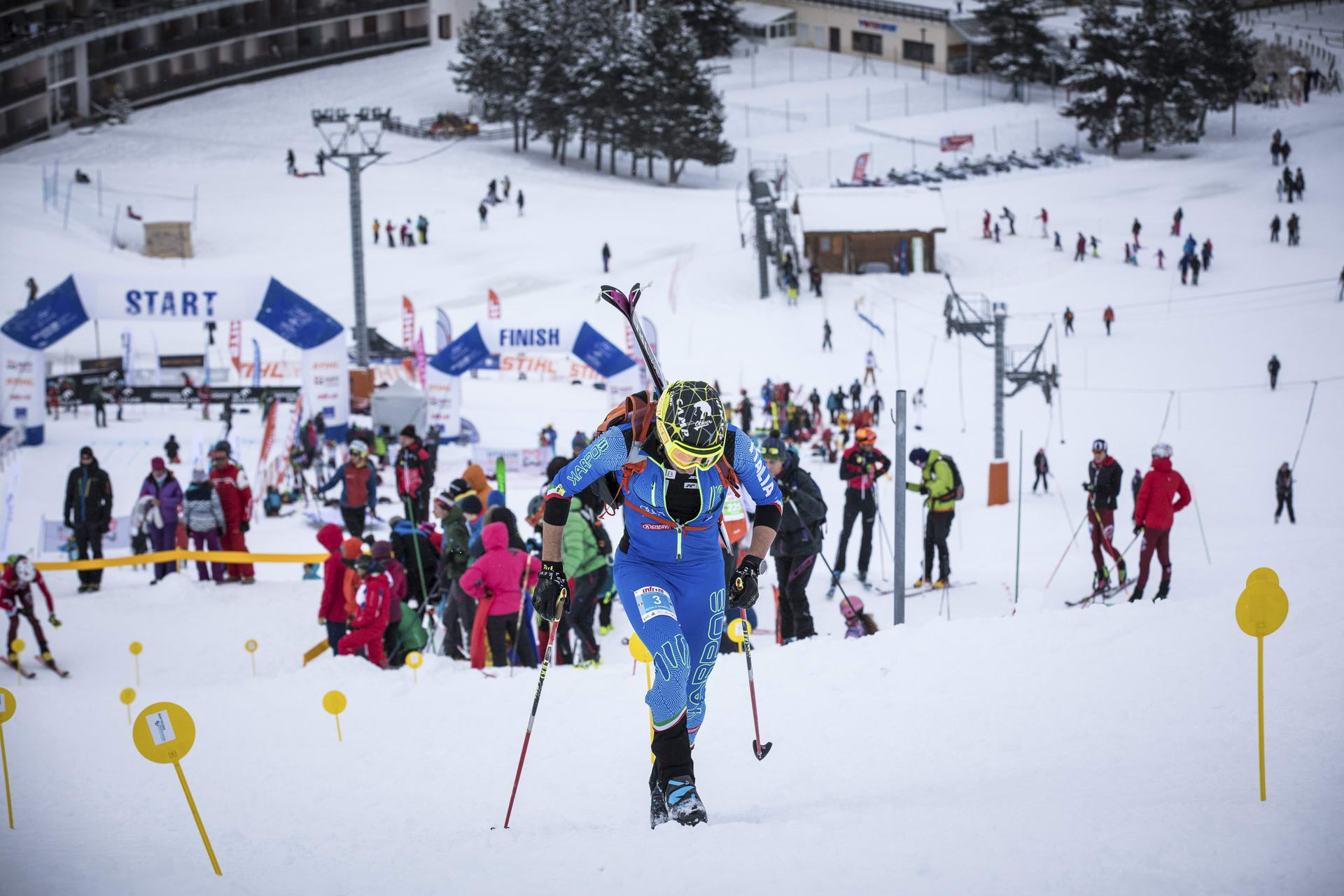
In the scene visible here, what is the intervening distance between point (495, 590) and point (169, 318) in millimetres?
16062

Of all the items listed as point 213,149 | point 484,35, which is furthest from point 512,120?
point 213,149

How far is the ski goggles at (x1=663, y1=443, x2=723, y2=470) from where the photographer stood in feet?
16.7

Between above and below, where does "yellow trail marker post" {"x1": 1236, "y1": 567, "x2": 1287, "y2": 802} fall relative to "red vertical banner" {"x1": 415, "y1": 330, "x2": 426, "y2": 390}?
above

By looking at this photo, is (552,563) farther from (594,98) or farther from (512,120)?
(512,120)

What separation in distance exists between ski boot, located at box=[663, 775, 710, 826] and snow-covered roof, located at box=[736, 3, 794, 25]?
82686 millimetres

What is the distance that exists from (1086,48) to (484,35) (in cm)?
3008

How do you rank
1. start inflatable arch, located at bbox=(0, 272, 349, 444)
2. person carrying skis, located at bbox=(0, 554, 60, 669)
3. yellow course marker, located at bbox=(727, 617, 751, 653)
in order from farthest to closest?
start inflatable arch, located at bbox=(0, 272, 349, 444) → person carrying skis, located at bbox=(0, 554, 60, 669) → yellow course marker, located at bbox=(727, 617, 751, 653)

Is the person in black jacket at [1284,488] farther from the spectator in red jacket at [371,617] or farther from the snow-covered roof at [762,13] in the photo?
the snow-covered roof at [762,13]

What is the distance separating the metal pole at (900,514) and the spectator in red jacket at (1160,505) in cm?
308

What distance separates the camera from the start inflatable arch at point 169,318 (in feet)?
69.4

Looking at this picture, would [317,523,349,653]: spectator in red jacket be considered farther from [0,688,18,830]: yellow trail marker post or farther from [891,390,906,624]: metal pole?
[891,390,906,624]: metal pole

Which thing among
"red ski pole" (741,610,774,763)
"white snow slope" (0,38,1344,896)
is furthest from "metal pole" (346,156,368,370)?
"red ski pole" (741,610,774,763)

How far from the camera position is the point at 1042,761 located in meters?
5.48

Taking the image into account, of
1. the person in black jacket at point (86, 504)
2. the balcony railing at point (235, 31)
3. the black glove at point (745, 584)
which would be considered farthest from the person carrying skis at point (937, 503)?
the balcony railing at point (235, 31)
